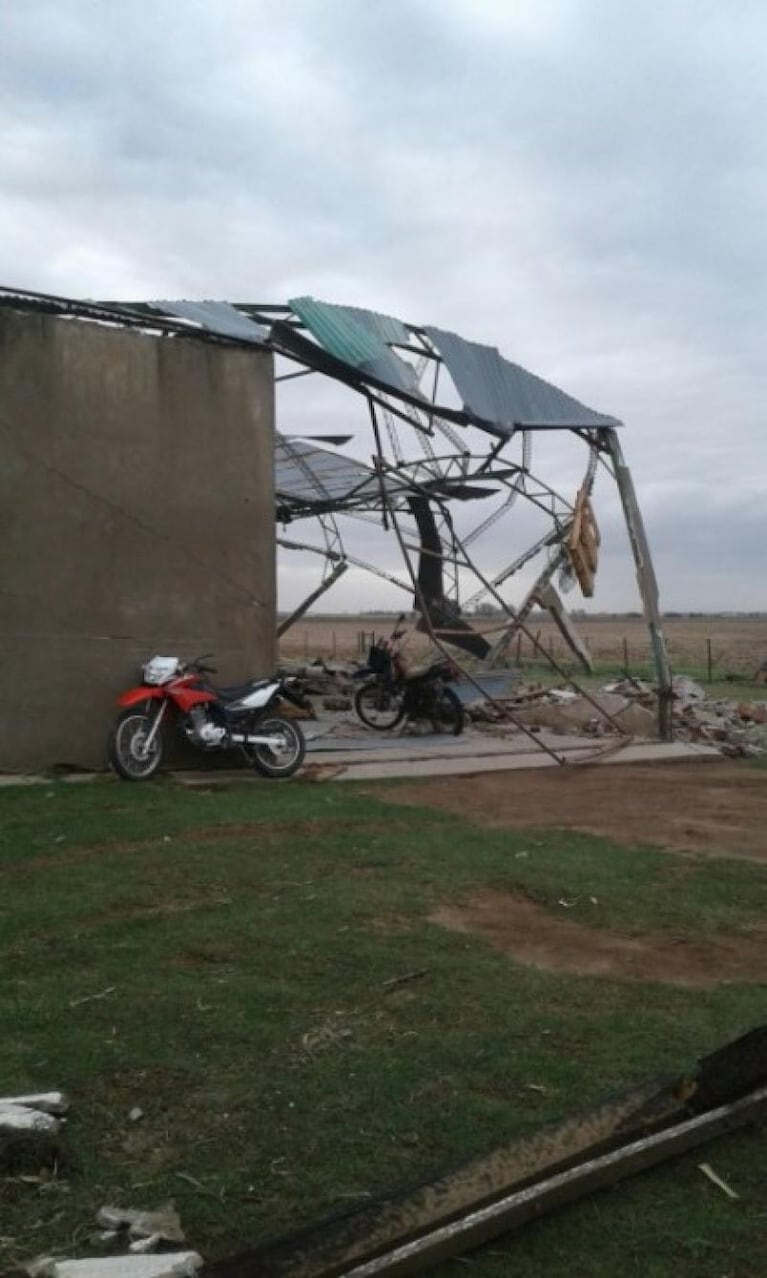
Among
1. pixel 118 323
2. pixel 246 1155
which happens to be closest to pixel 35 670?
pixel 118 323

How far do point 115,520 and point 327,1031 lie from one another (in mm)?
6660

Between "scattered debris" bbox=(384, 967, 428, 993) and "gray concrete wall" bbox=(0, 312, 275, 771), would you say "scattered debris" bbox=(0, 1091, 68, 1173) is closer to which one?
"scattered debris" bbox=(384, 967, 428, 993)

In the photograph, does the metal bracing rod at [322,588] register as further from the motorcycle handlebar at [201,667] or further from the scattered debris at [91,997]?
the scattered debris at [91,997]

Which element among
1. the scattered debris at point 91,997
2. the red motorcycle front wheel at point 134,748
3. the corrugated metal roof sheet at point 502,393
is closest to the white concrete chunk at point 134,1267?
the scattered debris at point 91,997

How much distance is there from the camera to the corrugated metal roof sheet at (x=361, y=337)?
11102 mm

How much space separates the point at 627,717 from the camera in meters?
14.5

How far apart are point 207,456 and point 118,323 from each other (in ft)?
4.28

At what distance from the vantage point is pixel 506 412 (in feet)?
40.6

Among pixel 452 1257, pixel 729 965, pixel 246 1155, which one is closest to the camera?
pixel 452 1257

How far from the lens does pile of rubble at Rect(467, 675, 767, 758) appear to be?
558 inches

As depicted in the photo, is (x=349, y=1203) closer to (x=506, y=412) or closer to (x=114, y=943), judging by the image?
(x=114, y=943)

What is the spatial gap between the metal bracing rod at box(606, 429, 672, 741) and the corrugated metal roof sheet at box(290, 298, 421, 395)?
2.74 metres

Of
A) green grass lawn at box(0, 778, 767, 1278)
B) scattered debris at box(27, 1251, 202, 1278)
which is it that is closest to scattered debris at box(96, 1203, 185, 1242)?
green grass lawn at box(0, 778, 767, 1278)

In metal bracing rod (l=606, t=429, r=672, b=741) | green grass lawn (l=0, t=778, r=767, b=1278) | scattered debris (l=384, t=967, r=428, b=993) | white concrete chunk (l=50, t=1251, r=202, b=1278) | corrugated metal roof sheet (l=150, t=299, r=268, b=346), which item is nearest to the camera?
white concrete chunk (l=50, t=1251, r=202, b=1278)
